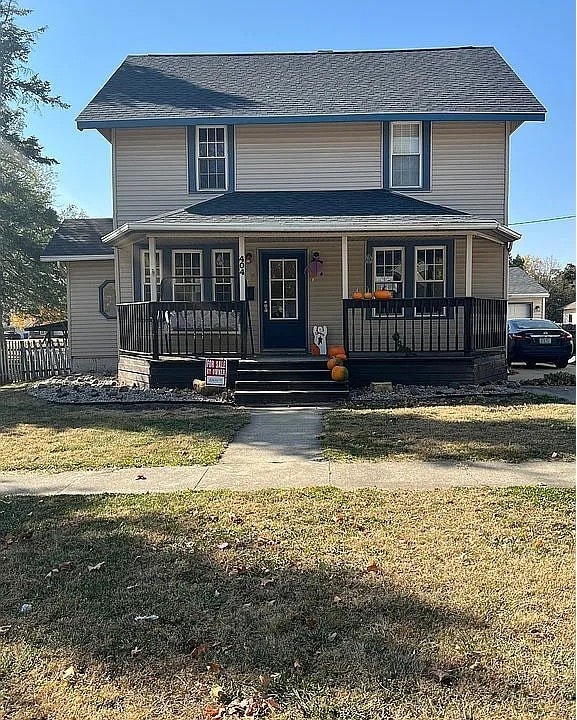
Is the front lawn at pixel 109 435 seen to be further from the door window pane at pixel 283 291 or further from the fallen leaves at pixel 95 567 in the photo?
the door window pane at pixel 283 291

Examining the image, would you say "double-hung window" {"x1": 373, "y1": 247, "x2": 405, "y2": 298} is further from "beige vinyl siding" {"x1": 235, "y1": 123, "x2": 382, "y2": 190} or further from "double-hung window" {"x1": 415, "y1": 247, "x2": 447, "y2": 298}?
"beige vinyl siding" {"x1": 235, "y1": 123, "x2": 382, "y2": 190}

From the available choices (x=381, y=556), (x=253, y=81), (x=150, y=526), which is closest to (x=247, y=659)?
(x=381, y=556)

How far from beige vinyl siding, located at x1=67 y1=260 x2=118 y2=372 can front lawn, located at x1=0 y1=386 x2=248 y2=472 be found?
5495mm

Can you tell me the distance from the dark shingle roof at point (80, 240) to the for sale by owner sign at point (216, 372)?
644 centimetres

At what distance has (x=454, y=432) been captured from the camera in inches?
319

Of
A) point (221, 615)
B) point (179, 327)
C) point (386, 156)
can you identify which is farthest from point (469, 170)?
point (221, 615)

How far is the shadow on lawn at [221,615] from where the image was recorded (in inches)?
111

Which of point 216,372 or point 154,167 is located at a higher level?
point 154,167

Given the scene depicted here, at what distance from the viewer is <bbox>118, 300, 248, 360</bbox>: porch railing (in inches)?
486

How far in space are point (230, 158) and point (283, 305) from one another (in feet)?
12.7

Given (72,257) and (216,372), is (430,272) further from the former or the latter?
(72,257)

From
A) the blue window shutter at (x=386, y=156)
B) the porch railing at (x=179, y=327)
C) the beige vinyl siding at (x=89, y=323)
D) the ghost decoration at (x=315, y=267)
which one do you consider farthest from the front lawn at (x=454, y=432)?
the beige vinyl siding at (x=89, y=323)

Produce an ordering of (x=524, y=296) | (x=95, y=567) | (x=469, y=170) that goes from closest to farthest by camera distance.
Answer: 1. (x=95, y=567)
2. (x=469, y=170)
3. (x=524, y=296)

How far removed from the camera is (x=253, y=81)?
16531 mm
